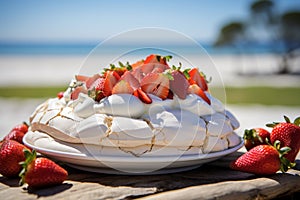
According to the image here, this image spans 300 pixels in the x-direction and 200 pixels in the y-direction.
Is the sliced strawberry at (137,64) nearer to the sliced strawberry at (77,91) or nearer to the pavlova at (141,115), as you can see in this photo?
the pavlova at (141,115)

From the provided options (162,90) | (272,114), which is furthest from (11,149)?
(272,114)

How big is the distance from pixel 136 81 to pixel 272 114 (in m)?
6.48

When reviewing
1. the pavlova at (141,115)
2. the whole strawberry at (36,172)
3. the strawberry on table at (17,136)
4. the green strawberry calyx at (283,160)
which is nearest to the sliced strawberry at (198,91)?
the pavlova at (141,115)

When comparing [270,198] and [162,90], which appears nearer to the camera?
[270,198]

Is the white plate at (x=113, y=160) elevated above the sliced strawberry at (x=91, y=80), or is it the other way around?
the sliced strawberry at (x=91, y=80)

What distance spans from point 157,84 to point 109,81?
9.7 inches

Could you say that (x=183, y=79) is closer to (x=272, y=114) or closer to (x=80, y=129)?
(x=80, y=129)

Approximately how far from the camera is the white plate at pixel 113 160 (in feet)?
6.98

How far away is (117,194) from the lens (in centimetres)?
196

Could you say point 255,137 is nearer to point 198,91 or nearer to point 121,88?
point 198,91

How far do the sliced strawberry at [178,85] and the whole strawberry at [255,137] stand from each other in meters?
0.55

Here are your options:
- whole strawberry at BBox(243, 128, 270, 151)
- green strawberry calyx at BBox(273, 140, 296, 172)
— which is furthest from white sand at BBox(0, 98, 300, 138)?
green strawberry calyx at BBox(273, 140, 296, 172)

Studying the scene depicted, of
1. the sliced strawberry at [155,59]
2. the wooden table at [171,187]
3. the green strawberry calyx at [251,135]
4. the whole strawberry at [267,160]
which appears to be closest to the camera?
the wooden table at [171,187]

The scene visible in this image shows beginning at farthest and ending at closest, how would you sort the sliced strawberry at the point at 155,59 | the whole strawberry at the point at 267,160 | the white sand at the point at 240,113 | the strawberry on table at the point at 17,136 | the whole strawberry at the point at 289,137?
the white sand at the point at 240,113 < the strawberry on table at the point at 17,136 < the sliced strawberry at the point at 155,59 < the whole strawberry at the point at 289,137 < the whole strawberry at the point at 267,160
